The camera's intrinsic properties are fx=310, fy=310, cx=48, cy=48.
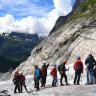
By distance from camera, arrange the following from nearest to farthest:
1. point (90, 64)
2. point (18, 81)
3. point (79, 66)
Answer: point (79, 66) → point (90, 64) → point (18, 81)

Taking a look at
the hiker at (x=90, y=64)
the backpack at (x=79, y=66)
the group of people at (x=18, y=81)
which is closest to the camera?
the backpack at (x=79, y=66)

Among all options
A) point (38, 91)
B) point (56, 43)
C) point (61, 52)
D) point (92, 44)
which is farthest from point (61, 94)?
point (56, 43)

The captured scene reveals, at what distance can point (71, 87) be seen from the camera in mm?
30703

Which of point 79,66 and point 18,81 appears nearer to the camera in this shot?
point 79,66

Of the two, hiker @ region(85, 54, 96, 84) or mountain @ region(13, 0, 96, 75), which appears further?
mountain @ region(13, 0, 96, 75)

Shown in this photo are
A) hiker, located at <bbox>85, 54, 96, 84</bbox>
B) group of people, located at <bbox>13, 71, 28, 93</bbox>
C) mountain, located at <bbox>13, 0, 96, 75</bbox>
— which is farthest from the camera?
mountain, located at <bbox>13, 0, 96, 75</bbox>

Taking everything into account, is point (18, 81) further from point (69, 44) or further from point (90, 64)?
point (69, 44)

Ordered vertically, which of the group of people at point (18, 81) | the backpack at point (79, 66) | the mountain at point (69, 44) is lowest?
the group of people at point (18, 81)

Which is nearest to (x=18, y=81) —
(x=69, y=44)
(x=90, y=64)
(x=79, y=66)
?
(x=79, y=66)

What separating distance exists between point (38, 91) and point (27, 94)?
122cm

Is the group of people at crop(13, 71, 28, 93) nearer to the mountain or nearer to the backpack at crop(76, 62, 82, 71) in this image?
the backpack at crop(76, 62, 82, 71)

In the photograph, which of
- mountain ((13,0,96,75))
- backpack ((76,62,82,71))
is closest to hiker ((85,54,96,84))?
backpack ((76,62,82,71))

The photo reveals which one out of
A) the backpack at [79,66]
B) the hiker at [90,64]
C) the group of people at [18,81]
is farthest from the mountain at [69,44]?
the backpack at [79,66]

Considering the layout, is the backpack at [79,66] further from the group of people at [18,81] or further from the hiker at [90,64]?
the group of people at [18,81]
